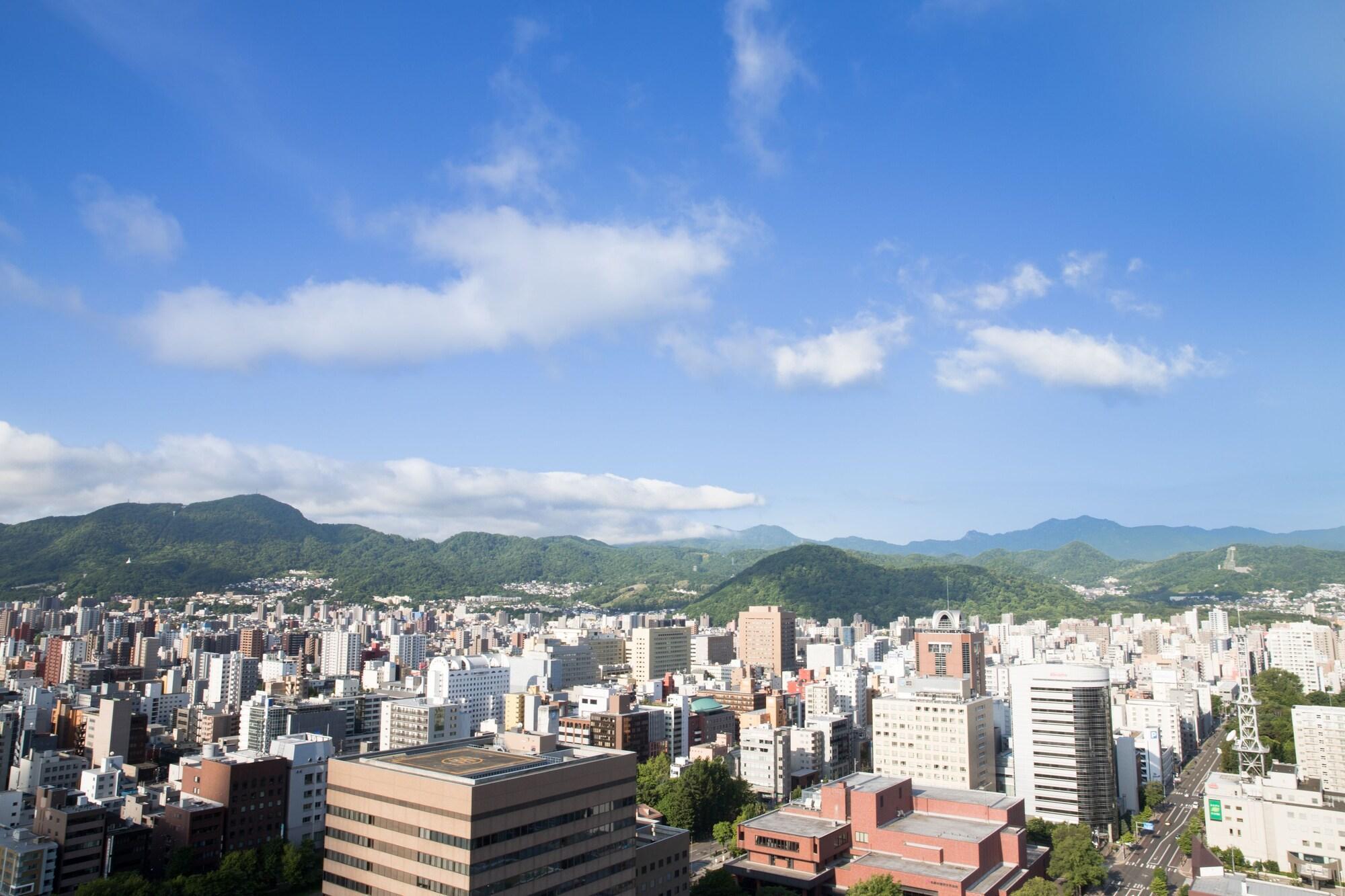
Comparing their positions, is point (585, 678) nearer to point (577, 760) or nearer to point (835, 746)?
point (835, 746)

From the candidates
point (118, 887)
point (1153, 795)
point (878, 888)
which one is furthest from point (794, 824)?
point (1153, 795)

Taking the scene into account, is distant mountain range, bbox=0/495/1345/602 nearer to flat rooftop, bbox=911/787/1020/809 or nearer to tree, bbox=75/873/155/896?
flat rooftop, bbox=911/787/1020/809

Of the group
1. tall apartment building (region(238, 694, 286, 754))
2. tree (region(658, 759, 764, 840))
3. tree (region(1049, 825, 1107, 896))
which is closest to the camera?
tree (region(1049, 825, 1107, 896))

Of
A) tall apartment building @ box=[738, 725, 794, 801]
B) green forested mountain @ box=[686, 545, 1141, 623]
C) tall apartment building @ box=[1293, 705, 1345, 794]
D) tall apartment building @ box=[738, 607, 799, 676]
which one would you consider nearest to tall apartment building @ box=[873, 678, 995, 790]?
tall apartment building @ box=[738, 725, 794, 801]

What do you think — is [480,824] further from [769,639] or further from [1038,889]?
[769,639]

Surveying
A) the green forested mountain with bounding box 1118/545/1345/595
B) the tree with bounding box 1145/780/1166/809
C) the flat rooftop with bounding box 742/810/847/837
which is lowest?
the tree with bounding box 1145/780/1166/809
